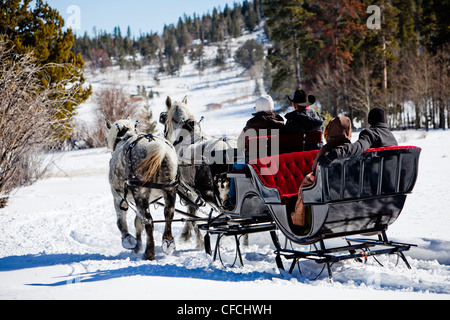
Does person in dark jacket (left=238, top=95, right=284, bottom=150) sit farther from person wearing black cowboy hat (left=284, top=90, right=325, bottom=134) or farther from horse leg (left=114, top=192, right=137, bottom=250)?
horse leg (left=114, top=192, right=137, bottom=250)

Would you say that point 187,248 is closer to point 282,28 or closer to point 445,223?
point 445,223

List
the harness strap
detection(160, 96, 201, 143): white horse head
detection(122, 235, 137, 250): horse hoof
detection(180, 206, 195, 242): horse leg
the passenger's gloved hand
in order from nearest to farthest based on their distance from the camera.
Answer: the passenger's gloved hand < the harness strap < detection(122, 235, 137, 250): horse hoof < detection(160, 96, 201, 143): white horse head < detection(180, 206, 195, 242): horse leg

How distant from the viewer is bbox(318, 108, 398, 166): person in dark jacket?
3.96 m

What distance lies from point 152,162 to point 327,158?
2.79 metres

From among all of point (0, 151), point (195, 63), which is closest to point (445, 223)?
point (0, 151)

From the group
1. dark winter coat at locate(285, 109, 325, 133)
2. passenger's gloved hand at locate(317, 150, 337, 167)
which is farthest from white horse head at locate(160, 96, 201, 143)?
passenger's gloved hand at locate(317, 150, 337, 167)

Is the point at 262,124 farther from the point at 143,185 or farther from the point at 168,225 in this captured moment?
the point at 168,225

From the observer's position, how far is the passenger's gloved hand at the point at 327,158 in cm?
394

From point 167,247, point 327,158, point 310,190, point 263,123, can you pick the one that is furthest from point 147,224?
point 327,158

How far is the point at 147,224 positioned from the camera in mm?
6094

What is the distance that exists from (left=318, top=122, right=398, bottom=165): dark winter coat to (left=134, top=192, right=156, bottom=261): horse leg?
302 centimetres

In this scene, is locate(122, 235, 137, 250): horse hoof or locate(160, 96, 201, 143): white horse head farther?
locate(160, 96, 201, 143): white horse head

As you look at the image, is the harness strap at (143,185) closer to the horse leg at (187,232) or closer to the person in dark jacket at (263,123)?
the person in dark jacket at (263,123)
